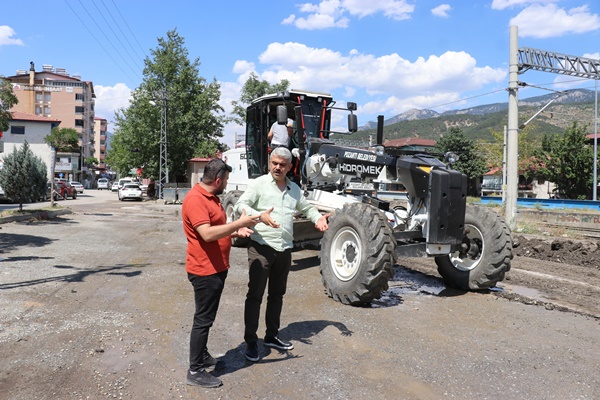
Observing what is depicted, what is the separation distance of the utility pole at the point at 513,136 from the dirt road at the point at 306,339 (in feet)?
27.0

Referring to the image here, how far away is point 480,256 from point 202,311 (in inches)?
186

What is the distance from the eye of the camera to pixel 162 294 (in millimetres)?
6230

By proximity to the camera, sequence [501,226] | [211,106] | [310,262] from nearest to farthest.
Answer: [501,226] < [310,262] < [211,106]

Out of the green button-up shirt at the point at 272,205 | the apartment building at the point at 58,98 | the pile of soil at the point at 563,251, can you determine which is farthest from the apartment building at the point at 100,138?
the green button-up shirt at the point at 272,205

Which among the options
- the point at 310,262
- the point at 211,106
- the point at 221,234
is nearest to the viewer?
the point at 221,234

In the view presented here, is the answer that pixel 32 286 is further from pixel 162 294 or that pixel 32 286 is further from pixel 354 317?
pixel 354 317

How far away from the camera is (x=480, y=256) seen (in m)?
6.84

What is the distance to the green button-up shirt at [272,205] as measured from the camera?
409 cm

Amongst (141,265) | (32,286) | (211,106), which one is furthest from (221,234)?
(211,106)

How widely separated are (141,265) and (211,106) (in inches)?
1420

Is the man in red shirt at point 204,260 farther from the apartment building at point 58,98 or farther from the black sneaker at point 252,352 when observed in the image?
the apartment building at point 58,98

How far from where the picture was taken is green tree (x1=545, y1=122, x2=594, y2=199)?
123 feet

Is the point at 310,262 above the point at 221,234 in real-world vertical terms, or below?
below

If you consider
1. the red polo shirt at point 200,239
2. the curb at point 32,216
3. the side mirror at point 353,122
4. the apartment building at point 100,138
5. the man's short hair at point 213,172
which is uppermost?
the apartment building at point 100,138
